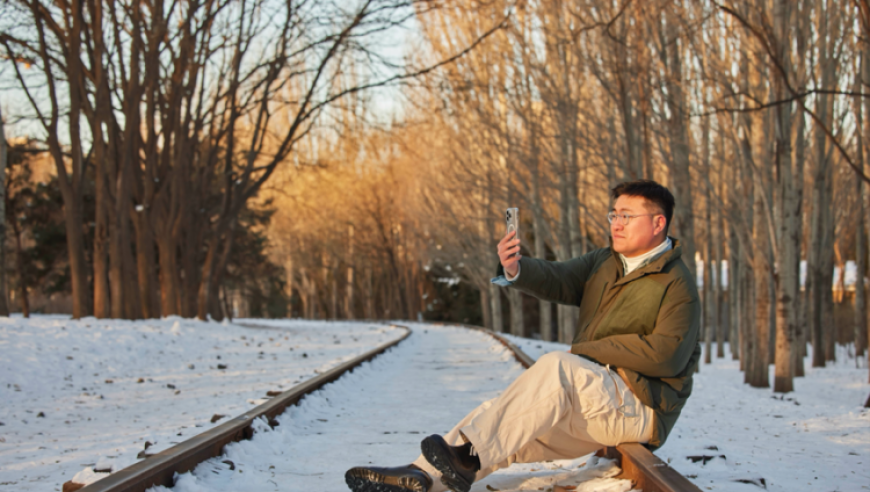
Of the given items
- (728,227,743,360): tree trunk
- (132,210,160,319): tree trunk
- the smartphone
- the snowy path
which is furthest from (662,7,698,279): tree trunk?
(132,210,160,319): tree trunk

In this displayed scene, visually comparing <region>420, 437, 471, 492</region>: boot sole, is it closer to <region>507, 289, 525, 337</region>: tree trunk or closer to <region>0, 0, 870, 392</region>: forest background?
<region>0, 0, 870, 392</region>: forest background

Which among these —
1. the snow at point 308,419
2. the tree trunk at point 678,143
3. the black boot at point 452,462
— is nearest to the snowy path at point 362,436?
the snow at point 308,419

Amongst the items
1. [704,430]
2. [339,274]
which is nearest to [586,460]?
[704,430]

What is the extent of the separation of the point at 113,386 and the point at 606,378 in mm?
6658

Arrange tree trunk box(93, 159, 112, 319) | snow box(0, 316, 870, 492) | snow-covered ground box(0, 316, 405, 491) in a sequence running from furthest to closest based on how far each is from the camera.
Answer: tree trunk box(93, 159, 112, 319)
snow-covered ground box(0, 316, 405, 491)
snow box(0, 316, 870, 492)

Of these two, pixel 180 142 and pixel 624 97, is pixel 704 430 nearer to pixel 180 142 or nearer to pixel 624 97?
pixel 624 97

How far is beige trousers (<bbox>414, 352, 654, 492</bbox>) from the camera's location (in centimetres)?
303

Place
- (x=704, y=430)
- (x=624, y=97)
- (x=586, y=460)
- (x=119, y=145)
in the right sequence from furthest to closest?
(x=119, y=145) → (x=624, y=97) → (x=704, y=430) → (x=586, y=460)

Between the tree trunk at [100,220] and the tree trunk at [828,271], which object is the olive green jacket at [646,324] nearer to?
the tree trunk at [828,271]

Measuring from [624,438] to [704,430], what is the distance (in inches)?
97.5

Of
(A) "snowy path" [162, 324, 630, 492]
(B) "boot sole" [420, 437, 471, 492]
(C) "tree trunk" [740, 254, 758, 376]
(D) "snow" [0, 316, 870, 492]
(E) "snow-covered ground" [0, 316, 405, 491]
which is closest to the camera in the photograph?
(B) "boot sole" [420, 437, 471, 492]

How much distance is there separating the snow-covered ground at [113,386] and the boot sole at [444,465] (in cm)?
170

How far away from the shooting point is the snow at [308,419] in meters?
3.73

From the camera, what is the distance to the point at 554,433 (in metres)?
3.28
